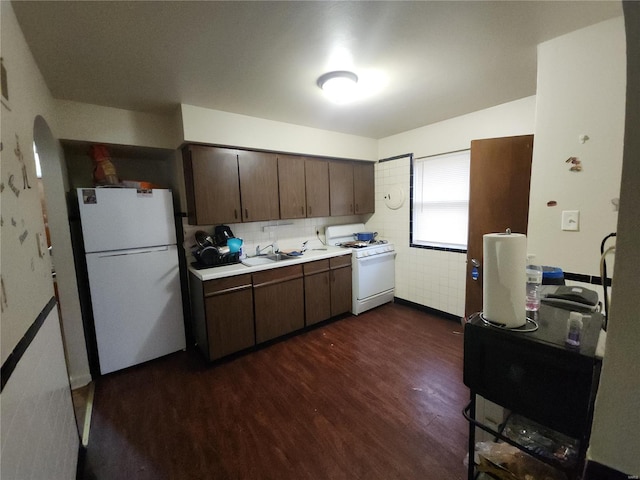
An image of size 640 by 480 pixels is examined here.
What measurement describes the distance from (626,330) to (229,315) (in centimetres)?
250

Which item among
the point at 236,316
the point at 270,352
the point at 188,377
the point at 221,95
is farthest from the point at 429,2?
the point at 188,377

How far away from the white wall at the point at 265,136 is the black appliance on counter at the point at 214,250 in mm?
926

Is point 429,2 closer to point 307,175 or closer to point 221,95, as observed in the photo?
point 221,95

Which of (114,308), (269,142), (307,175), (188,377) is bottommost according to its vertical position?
(188,377)

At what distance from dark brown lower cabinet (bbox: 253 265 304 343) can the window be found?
1.70 meters

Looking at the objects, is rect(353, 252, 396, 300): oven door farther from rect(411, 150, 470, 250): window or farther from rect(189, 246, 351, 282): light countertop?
rect(411, 150, 470, 250): window

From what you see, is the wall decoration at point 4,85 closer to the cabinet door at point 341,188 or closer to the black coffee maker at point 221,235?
the black coffee maker at point 221,235

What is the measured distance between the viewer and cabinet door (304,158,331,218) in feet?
10.6

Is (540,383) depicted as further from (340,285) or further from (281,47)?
(340,285)

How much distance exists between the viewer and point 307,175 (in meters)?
3.21

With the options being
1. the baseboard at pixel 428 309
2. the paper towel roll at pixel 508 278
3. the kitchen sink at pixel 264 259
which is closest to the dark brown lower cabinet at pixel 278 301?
the kitchen sink at pixel 264 259

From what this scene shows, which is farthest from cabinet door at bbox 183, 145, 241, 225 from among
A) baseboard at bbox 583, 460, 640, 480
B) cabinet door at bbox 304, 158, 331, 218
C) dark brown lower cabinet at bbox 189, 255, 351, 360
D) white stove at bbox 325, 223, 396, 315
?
baseboard at bbox 583, 460, 640, 480

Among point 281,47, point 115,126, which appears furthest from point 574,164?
point 115,126

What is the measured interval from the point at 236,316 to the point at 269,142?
5.91 ft
